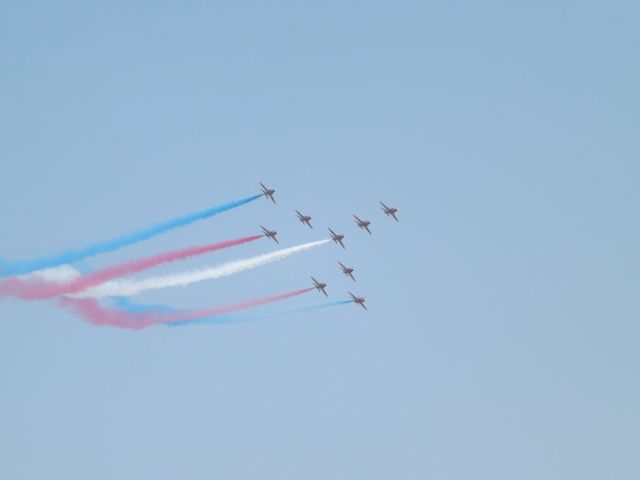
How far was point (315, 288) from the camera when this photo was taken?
122m

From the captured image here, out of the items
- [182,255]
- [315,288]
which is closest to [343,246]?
[315,288]

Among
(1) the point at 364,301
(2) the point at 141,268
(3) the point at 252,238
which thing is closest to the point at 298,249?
(3) the point at 252,238

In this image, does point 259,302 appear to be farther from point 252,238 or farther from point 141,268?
point 141,268

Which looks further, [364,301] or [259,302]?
[364,301]

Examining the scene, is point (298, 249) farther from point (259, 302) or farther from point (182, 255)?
point (182, 255)

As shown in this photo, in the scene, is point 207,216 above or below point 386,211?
below

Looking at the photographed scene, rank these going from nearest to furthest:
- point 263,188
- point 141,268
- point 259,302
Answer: point 141,268 → point 259,302 → point 263,188

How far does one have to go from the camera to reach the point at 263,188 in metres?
118

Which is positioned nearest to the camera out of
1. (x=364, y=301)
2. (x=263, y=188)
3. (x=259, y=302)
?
(x=259, y=302)

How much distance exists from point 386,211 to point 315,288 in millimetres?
12739

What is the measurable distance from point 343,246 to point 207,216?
21331 millimetres

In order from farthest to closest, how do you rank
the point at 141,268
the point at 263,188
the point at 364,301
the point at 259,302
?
the point at 364,301 → the point at 263,188 → the point at 259,302 → the point at 141,268

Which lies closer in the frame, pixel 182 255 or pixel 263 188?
pixel 182 255

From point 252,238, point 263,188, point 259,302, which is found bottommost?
point 259,302
